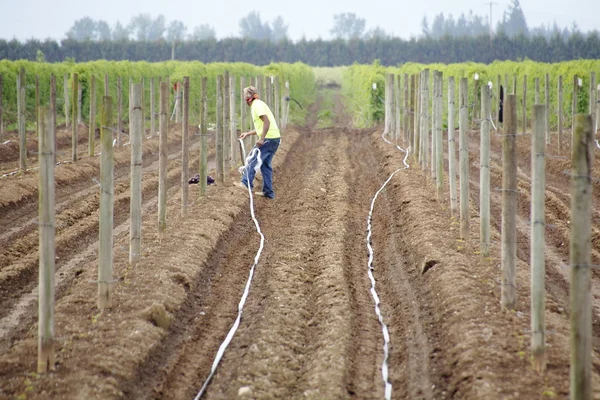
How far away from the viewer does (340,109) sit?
160 feet

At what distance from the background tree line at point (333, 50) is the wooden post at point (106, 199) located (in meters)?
61.9

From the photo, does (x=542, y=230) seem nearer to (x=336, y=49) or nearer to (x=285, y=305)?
(x=285, y=305)

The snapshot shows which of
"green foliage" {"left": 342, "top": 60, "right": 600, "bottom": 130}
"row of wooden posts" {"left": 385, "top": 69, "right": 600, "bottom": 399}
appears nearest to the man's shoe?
"row of wooden posts" {"left": 385, "top": 69, "right": 600, "bottom": 399}

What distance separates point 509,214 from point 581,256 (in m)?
2.18

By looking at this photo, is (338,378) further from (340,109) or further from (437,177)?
(340,109)

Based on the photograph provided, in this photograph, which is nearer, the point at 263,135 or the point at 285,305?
the point at 285,305

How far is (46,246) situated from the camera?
20.9 ft

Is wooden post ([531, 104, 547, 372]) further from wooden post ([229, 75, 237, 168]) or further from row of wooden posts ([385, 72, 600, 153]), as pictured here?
wooden post ([229, 75, 237, 168])

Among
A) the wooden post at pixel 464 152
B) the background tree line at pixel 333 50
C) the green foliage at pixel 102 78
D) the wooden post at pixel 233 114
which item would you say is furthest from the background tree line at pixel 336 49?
the wooden post at pixel 464 152

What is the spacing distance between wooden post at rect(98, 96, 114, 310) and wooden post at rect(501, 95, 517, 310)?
3.77 m

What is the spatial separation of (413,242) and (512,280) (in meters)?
3.64

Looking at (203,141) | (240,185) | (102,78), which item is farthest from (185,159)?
(102,78)

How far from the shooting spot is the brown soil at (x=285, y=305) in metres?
6.33

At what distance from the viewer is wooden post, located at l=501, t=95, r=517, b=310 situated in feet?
24.3
